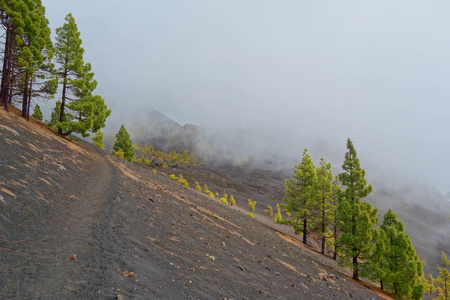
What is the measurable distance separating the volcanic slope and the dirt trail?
22 millimetres

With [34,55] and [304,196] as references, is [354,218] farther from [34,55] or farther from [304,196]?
[34,55]

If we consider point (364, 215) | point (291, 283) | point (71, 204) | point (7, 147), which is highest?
point (364, 215)

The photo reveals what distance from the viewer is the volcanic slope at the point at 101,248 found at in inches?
228

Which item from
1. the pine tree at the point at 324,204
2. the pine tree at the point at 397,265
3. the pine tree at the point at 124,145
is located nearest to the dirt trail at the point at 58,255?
the pine tree at the point at 397,265

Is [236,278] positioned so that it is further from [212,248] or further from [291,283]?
[291,283]

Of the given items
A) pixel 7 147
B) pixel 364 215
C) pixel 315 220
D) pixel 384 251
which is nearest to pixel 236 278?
pixel 7 147

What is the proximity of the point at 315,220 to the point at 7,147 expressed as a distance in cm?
3462

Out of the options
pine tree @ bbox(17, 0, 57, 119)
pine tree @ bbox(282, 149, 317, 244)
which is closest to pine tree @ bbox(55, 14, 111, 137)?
pine tree @ bbox(17, 0, 57, 119)

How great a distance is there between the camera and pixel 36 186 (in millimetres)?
11750

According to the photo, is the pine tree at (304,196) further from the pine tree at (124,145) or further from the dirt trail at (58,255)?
the pine tree at (124,145)

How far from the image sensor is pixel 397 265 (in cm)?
2386

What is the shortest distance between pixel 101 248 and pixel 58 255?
111cm

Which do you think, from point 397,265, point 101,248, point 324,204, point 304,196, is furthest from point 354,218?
point 101,248

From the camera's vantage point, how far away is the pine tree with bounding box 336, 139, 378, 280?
23.8 metres
